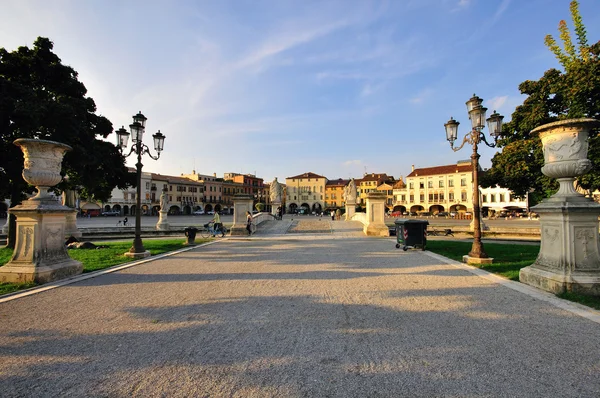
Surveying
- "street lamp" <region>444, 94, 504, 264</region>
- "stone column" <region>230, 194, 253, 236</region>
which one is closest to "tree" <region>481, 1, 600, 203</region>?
"street lamp" <region>444, 94, 504, 264</region>

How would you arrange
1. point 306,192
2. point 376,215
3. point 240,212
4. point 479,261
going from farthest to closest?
point 306,192
point 240,212
point 376,215
point 479,261

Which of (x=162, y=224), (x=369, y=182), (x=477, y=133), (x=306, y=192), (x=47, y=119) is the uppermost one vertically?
(x=369, y=182)

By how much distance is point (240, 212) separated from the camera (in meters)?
19.1

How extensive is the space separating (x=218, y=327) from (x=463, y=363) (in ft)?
9.48

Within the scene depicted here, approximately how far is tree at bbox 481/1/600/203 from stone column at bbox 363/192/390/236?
23.9ft

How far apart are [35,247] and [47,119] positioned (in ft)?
24.6

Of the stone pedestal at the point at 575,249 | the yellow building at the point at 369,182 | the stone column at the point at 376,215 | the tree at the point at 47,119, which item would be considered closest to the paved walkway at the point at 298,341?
the stone pedestal at the point at 575,249

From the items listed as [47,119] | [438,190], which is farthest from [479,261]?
[438,190]

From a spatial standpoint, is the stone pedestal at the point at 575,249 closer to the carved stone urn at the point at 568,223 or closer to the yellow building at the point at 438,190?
the carved stone urn at the point at 568,223

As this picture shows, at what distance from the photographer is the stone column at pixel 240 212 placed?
18.3m

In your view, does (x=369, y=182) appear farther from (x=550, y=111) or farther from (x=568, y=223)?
(x=568, y=223)

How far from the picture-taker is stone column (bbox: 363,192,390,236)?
18078mm

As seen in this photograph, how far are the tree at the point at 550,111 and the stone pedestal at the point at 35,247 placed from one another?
729 inches

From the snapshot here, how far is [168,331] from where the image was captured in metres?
3.87
